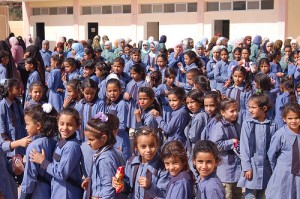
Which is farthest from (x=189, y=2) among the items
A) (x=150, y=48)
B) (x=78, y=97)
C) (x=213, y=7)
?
(x=78, y=97)

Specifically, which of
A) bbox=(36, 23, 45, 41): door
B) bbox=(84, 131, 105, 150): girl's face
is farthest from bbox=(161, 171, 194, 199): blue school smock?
bbox=(36, 23, 45, 41): door

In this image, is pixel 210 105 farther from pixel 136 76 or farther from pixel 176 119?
pixel 136 76

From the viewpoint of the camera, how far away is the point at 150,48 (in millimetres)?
11984

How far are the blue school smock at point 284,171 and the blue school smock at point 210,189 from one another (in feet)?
3.61

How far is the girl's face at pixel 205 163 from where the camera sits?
10.8 feet

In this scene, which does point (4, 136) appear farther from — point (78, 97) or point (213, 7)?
point (213, 7)

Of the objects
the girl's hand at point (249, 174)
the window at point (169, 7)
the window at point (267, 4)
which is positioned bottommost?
the girl's hand at point (249, 174)

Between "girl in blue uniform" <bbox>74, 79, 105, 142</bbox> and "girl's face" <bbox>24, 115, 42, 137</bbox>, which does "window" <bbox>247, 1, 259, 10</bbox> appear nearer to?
"girl in blue uniform" <bbox>74, 79, 105, 142</bbox>

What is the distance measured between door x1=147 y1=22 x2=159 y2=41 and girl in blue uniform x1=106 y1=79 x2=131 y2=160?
1532 centimetres

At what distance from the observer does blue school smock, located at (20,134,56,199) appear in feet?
12.3

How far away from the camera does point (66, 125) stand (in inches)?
150

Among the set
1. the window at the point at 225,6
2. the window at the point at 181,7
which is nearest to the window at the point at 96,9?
the window at the point at 181,7

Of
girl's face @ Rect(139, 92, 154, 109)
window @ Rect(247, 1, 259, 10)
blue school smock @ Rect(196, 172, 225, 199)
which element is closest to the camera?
blue school smock @ Rect(196, 172, 225, 199)

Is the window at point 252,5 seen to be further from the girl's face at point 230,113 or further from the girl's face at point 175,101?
the girl's face at point 230,113
